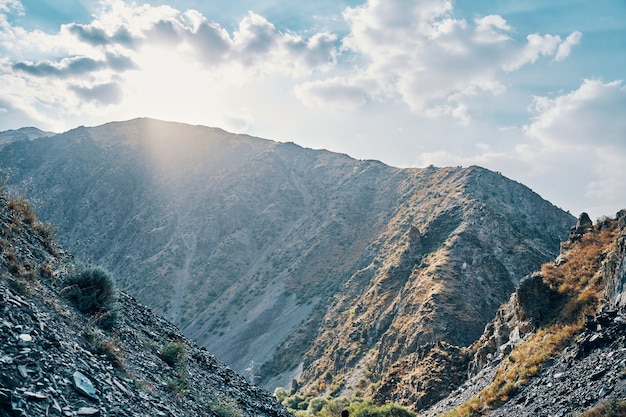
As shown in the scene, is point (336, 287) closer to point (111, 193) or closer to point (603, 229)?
point (603, 229)

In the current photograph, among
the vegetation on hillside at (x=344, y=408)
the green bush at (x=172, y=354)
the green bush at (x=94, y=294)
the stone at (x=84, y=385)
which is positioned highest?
the green bush at (x=94, y=294)

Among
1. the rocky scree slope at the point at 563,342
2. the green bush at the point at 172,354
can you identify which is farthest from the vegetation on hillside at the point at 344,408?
the green bush at the point at 172,354

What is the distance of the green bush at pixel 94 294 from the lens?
1065 cm

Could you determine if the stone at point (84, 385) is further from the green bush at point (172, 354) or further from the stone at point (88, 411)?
the green bush at point (172, 354)

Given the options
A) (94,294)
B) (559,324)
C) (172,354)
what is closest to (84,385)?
(94,294)

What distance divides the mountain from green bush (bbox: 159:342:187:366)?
7168 millimetres

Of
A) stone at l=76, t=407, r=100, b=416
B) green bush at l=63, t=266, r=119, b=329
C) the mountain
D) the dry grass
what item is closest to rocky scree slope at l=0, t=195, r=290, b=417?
stone at l=76, t=407, r=100, b=416

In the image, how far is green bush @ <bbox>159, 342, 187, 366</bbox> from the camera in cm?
1230

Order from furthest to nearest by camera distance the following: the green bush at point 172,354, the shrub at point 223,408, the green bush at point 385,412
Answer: the green bush at point 385,412 < the green bush at point 172,354 < the shrub at point 223,408

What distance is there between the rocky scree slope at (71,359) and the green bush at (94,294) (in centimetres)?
31

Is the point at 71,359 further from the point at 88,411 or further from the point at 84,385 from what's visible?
the point at 88,411

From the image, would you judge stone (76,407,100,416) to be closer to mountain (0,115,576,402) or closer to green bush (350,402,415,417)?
mountain (0,115,576,402)

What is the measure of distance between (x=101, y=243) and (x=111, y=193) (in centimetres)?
2049

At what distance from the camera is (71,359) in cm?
752
